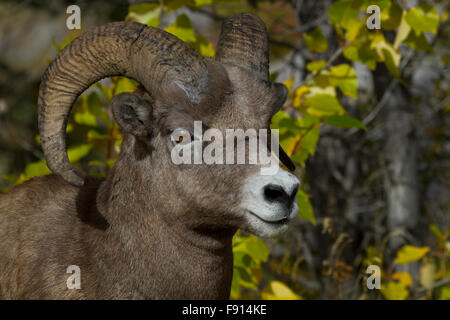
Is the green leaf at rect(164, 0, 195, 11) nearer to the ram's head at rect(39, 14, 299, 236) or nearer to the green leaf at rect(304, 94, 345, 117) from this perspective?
the green leaf at rect(304, 94, 345, 117)

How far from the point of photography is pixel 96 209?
4.35 meters

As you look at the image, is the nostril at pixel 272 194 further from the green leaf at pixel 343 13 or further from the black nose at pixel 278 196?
the green leaf at pixel 343 13

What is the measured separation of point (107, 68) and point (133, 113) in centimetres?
37

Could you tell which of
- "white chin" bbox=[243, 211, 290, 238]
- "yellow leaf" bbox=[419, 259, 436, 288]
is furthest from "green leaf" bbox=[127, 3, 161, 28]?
"yellow leaf" bbox=[419, 259, 436, 288]

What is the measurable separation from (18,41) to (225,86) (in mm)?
13108

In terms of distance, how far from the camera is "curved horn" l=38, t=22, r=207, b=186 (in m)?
3.91

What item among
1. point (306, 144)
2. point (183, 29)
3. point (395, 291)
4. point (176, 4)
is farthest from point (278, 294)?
point (176, 4)

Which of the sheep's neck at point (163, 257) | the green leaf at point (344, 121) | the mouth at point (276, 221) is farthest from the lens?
the green leaf at point (344, 121)

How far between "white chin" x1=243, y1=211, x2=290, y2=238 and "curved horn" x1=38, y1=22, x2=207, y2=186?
79 centimetres

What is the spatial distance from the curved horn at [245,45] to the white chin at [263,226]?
3.50ft

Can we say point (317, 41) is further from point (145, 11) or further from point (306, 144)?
point (145, 11)

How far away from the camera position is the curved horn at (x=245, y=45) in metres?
4.32

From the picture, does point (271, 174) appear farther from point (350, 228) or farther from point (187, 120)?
point (350, 228)

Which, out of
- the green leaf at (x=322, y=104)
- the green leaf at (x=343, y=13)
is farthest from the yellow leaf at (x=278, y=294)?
the green leaf at (x=343, y=13)
